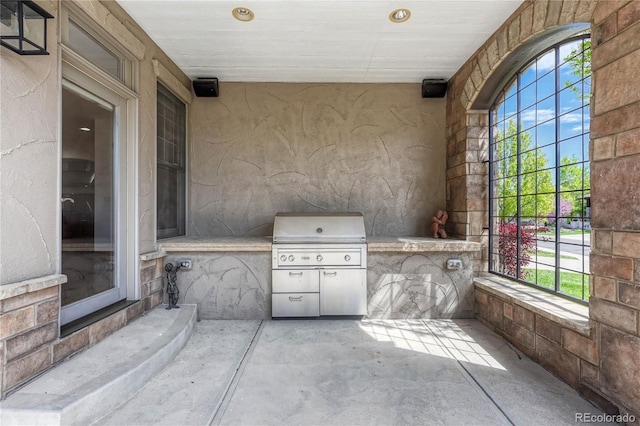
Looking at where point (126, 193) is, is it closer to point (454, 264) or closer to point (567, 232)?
point (454, 264)

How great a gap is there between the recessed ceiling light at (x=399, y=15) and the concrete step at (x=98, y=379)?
3.20m

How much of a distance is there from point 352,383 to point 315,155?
8.84ft

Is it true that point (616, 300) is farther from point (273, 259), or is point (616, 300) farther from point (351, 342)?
point (273, 259)

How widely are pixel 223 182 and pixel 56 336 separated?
2.39 metres

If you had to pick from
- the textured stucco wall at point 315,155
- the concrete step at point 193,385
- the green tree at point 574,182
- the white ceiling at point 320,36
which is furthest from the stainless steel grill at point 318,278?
the white ceiling at point 320,36

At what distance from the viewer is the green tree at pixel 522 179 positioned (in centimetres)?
255

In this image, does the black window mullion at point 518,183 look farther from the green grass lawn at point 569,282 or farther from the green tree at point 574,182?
the green tree at point 574,182

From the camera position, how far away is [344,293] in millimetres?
3191

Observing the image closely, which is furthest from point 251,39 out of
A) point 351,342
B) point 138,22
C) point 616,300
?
point 616,300

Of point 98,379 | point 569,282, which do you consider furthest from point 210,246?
point 569,282

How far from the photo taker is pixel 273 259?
3170 millimetres

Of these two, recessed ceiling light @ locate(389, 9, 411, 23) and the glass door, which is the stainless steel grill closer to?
the glass door

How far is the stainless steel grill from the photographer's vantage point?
3168 mm


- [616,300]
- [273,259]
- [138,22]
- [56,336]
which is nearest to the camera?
[616,300]
